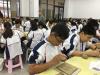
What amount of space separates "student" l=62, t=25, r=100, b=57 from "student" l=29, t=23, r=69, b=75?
0.66 meters

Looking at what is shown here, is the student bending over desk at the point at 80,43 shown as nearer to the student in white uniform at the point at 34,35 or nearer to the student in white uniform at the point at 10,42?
the student in white uniform at the point at 10,42

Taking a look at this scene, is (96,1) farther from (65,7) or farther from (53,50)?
(53,50)

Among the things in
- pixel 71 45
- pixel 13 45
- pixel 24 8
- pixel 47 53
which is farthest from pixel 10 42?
pixel 24 8

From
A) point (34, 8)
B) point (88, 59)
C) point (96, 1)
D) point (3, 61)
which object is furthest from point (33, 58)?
point (96, 1)

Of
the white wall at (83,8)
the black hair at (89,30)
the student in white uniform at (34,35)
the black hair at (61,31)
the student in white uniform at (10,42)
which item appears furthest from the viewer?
the white wall at (83,8)

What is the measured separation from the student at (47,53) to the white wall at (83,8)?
10.7 meters

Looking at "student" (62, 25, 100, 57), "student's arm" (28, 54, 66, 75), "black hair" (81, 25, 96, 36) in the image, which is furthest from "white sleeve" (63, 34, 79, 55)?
"student's arm" (28, 54, 66, 75)

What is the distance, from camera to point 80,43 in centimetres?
247

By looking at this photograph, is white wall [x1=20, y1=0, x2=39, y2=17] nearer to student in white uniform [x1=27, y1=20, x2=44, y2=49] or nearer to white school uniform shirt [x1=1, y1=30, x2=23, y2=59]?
student in white uniform [x1=27, y1=20, x2=44, y2=49]

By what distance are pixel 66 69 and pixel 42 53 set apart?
28 cm

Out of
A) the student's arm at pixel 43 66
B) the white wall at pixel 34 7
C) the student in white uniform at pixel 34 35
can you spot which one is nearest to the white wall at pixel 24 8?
the white wall at pixel 34 7

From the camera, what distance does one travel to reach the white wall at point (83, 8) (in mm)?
11883

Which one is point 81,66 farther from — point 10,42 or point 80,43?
point 10,42

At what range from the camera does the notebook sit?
1593mm
